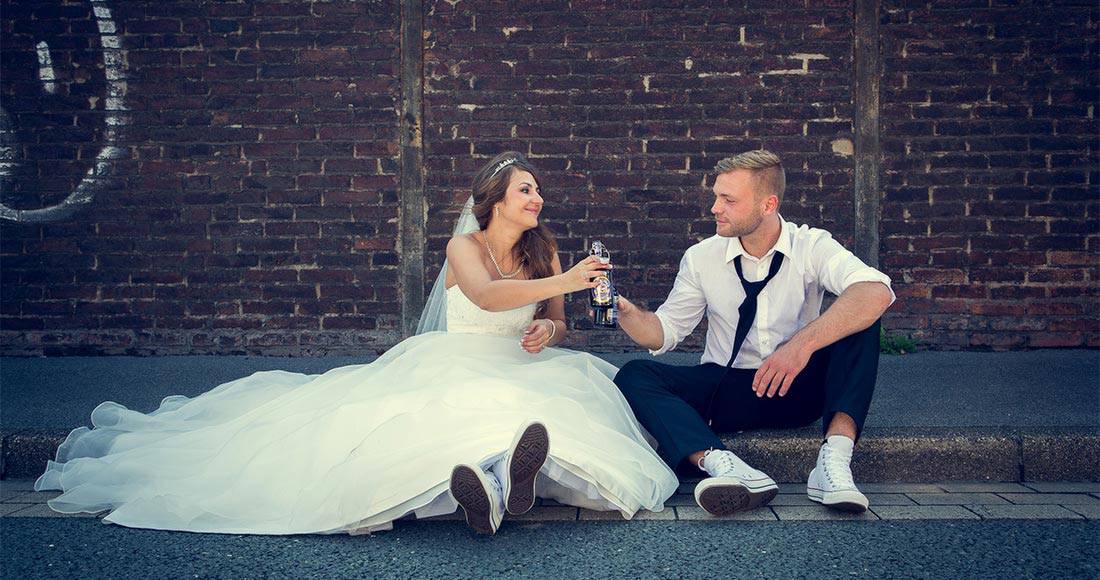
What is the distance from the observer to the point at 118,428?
159 inches

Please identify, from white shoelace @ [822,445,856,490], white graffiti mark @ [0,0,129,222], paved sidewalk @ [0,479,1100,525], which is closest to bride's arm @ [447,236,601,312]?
paved sidewalk @ [0,479,1100,525]

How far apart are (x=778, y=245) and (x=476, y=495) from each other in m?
1.76

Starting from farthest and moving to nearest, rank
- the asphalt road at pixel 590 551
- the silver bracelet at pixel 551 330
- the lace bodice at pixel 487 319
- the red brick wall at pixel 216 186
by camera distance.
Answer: the red brick wall at pixel 216 186
the lace bodice at pixel 487 319
the silver bracelet at pixel 551 330
the asphalt road at pixel 590 551

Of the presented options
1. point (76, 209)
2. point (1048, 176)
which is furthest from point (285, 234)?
point (1048, 176)

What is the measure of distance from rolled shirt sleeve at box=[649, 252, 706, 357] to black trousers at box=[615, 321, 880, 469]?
193mm

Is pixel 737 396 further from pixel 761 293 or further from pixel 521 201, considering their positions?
pixel 521 201

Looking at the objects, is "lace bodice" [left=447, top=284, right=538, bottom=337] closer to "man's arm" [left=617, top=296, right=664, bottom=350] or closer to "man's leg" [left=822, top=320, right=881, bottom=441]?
"man's arm" [left=617, top=296, right=664, bottom=350]

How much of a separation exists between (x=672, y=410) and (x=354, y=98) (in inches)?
156

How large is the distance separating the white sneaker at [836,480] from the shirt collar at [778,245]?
861 mm

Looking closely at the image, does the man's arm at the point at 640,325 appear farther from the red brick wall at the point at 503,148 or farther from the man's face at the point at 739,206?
the red brick wall at the point at 503,148

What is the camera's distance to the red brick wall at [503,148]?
20.8 feet

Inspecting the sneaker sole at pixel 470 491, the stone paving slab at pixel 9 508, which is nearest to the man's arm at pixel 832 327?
the sneaker sole at pixel 470 491

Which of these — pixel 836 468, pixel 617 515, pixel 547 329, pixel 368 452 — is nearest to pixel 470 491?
pixel 368 452

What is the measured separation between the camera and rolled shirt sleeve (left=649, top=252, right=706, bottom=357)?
4039mm
